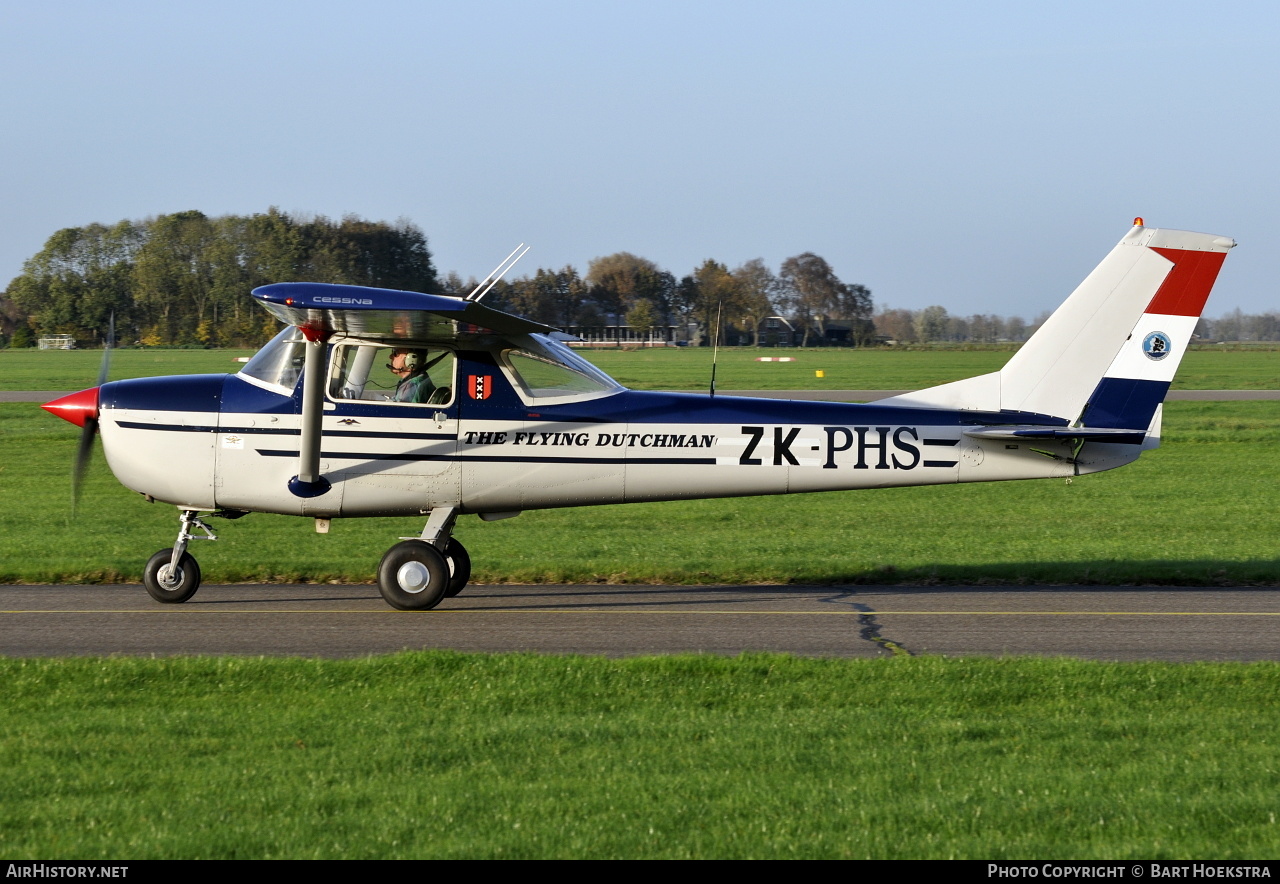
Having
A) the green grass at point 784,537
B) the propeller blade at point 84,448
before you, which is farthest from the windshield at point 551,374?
the propeller blade at point 84,448

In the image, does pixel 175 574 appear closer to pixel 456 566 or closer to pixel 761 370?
pixel 456 566

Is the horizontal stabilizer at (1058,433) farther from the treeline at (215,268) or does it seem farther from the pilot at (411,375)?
the treeline at (215,268)

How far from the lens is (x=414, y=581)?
34.4ft

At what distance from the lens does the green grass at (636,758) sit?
490 centimetres

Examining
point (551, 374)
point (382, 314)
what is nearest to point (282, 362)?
point (382, 314)

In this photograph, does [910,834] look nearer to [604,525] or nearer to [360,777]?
[360,777]

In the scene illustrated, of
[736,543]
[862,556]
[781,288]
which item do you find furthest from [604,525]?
[781,288]

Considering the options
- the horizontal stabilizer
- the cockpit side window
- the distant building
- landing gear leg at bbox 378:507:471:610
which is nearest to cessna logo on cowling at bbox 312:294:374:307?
the cockpit side window

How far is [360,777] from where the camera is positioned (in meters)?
5.65

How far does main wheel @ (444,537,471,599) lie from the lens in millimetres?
11266

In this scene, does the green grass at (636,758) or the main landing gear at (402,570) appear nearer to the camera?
the green grass at (636,758)

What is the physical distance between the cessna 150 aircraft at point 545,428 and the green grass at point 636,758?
2.79 meters

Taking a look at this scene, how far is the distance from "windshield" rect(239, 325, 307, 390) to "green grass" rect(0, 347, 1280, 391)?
100ft
